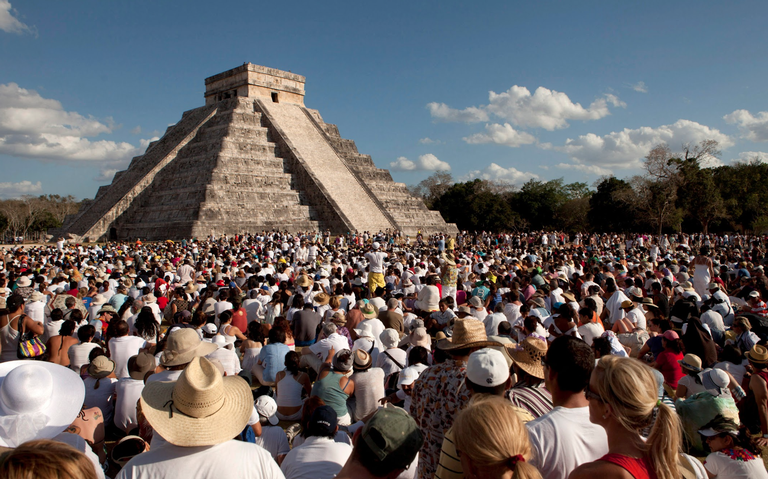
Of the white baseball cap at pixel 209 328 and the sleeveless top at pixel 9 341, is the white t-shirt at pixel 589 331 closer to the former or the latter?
the white baseball cap at pixel 209 328

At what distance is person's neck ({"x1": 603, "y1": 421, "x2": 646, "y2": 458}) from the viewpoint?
226 cm

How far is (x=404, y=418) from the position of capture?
7.65 feet

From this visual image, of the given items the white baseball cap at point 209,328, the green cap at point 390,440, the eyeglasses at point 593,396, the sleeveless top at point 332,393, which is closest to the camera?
the green cap at point 390,440

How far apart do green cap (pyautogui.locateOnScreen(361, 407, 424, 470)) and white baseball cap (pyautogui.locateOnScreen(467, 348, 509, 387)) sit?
0.72 m

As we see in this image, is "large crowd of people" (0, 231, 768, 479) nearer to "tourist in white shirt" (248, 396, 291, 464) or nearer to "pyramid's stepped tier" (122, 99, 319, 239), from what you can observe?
"tourist in white shirt" (248, 396, 291, 464)

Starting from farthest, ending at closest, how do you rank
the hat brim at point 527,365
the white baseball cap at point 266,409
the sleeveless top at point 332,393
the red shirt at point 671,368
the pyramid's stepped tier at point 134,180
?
the pyramid's stepped tier at point 134,180 < the red shirt at point 671,368 < the sleeveless top at point 332,393 < the white baseball cap at point 266,409 < the hat brim at point 527,365

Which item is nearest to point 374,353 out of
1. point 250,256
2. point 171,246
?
point 250,256

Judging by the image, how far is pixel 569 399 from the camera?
278 cm

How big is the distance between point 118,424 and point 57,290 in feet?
20.4

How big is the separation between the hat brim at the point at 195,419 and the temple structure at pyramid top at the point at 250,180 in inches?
1111

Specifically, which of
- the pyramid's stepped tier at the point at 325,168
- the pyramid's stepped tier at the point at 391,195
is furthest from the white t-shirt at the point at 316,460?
the pyramid's stepped tier at the point at 391,195

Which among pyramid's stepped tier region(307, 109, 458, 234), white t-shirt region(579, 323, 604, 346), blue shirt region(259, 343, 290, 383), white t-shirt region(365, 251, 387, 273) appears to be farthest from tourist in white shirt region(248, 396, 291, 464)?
pyramid's stepped tier region(307, 109, 458, 234)

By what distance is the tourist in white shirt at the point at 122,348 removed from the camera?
582 cm

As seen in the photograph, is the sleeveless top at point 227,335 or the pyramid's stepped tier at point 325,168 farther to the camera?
the pyramid's stepped tier at point 325,168
